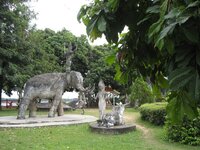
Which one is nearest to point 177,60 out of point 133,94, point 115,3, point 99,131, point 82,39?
point 115,3

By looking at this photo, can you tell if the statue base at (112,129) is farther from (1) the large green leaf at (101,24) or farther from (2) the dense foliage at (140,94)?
(2) the dense foliage at (140,94)

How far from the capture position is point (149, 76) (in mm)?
2742

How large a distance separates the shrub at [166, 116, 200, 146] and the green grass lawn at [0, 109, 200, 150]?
1.02 ft

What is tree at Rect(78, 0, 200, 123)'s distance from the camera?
5.05ft

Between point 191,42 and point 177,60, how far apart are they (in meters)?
0.10

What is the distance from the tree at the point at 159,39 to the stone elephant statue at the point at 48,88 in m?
15.5

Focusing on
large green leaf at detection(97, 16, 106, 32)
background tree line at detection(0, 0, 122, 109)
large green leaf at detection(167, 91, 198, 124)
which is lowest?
large green leaf at detection(167, 91, 198, 124)

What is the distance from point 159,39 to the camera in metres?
1.53

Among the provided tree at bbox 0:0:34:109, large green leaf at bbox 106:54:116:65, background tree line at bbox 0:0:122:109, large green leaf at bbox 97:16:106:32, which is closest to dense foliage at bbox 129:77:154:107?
background tree line at bbox 0:0:122:109

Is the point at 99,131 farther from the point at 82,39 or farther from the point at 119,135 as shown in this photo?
the point at 82,39

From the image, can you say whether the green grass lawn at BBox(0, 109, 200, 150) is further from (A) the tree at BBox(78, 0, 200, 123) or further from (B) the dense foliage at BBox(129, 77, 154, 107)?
(B) the dense foliage at BBox(129, 77, 154, 107)

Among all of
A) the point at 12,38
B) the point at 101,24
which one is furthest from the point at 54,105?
the point at 101,24

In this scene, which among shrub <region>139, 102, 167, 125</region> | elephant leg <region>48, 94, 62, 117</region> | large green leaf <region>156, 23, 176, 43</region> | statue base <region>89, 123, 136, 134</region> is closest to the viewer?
large green leaf <region>156, 23, 176, 43</region>

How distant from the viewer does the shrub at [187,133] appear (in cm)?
1070
